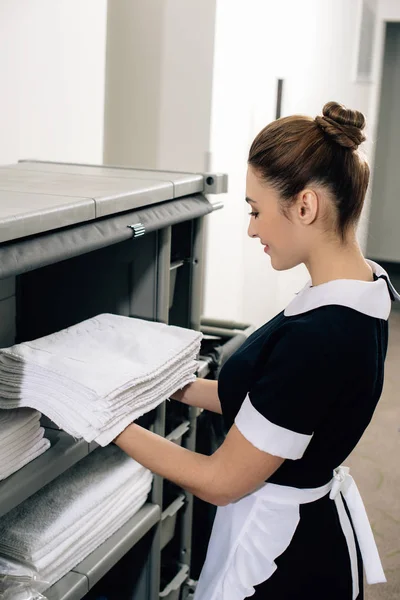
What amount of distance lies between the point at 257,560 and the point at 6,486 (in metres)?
0.51

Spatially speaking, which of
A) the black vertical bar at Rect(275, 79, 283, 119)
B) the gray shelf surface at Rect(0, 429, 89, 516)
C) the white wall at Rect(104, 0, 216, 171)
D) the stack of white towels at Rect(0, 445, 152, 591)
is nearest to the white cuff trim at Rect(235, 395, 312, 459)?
the gray shelf surface at Rect(0, 429, 89, 516)

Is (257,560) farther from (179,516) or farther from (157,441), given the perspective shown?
(179,516)

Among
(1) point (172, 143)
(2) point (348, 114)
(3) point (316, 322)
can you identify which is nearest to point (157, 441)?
(3) point (316, 322)

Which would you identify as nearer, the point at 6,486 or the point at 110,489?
the point at 6,486

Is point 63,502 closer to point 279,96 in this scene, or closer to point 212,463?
point 212,463

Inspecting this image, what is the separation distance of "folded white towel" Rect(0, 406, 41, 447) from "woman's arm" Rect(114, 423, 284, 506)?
0.15m

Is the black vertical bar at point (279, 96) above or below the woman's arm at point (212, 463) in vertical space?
above

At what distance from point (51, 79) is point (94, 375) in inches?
47.7

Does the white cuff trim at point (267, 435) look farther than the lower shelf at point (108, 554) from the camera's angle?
No

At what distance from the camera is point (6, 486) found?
1182 mm

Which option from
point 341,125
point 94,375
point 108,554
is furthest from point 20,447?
point 341,125

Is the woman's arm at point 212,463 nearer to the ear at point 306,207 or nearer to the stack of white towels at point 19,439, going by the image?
the stack of white towels at point 19,439

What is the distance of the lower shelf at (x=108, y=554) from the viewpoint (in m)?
1.36

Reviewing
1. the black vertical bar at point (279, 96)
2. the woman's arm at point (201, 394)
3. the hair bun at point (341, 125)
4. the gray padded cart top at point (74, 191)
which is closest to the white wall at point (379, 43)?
the black vertical bar at point (279, 96)
